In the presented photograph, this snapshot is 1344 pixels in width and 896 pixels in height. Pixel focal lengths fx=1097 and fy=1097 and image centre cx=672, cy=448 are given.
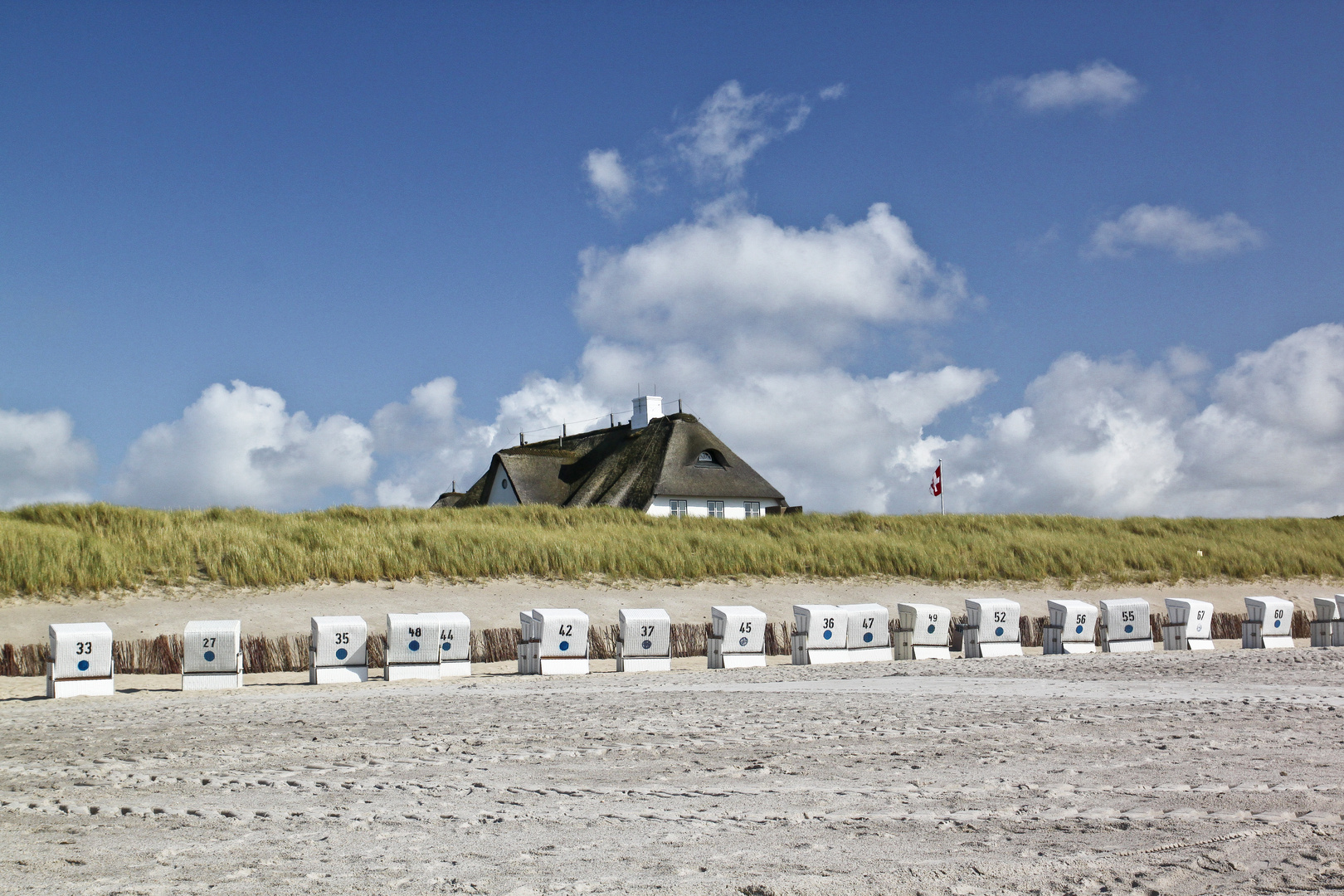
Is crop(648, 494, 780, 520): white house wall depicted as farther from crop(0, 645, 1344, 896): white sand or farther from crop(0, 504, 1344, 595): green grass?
crop(0, 645, 1344, 896): white sand

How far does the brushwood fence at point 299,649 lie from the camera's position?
17.0 metres

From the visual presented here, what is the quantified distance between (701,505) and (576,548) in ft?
45.2

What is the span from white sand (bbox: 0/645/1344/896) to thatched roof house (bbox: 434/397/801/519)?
1141 inches

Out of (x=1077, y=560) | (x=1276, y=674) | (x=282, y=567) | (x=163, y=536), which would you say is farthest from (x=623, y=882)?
(x=1077, y=560)

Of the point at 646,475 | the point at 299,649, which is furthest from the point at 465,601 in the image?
the point at 646,475

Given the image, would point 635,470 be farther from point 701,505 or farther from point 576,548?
point 576,548

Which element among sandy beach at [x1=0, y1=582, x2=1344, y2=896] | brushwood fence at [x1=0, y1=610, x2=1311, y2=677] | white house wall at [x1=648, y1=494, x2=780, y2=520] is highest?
white house wall at [x1=648, y1=494, x2=780, y2=520]

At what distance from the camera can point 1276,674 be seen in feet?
45.8

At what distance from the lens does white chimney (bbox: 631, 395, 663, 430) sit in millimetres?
46281

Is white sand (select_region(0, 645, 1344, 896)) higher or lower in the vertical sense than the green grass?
lower

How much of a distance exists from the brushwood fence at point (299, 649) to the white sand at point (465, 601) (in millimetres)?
2791

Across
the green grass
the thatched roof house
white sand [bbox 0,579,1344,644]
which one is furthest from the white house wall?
white sand [bbox 0,579,1344,644]

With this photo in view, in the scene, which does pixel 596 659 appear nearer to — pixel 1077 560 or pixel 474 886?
pixel 474 886

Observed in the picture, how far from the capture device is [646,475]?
137 feet
